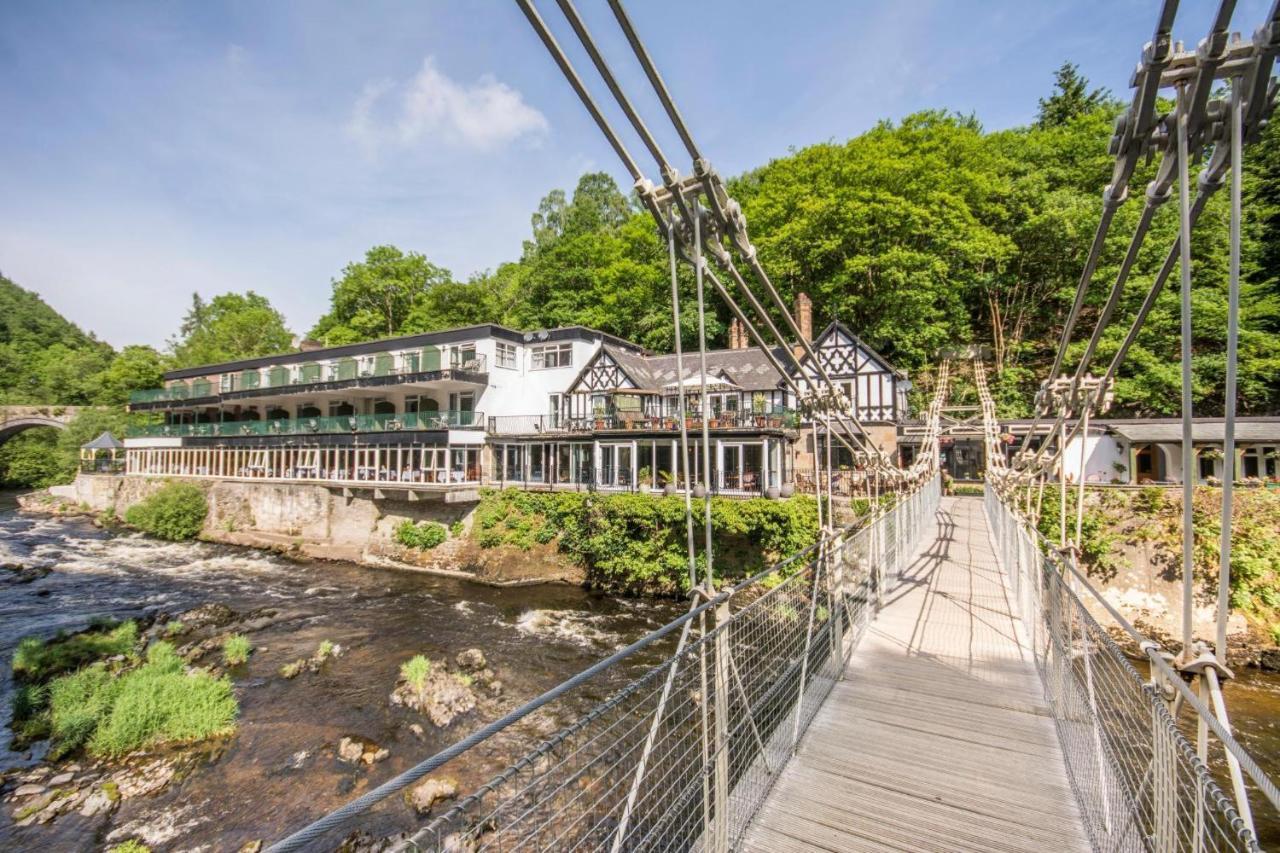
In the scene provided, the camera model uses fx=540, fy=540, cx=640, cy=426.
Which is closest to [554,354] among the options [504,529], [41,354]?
[504,529]

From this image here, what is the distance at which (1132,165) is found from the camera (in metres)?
3.26

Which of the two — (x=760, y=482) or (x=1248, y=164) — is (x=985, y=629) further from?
(x=1248, y=164)

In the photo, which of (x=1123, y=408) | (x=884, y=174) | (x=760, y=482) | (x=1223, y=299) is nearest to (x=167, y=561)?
(x=760, y=482)

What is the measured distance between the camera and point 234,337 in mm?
52438

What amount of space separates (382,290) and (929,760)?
45884mm

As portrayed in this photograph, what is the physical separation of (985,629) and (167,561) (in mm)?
26433

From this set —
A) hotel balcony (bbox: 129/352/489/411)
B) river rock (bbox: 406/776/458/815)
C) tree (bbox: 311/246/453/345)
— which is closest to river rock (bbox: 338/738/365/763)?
river rock (bbox: 406/776/458/815)

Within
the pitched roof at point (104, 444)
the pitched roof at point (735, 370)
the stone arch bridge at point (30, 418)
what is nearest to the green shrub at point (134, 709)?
the pitched roof at point (735, 370)

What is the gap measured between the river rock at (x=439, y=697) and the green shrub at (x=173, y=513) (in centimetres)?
Result: 2198

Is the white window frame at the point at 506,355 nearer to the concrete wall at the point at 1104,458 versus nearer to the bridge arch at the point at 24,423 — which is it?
the concrete wall at the point at 1104,458

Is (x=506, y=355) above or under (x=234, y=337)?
under

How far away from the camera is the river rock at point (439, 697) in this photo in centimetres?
951

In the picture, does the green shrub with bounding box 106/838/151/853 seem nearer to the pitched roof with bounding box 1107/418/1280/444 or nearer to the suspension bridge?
the suspension bridge

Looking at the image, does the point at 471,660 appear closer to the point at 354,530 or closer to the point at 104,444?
the point at 354,530
